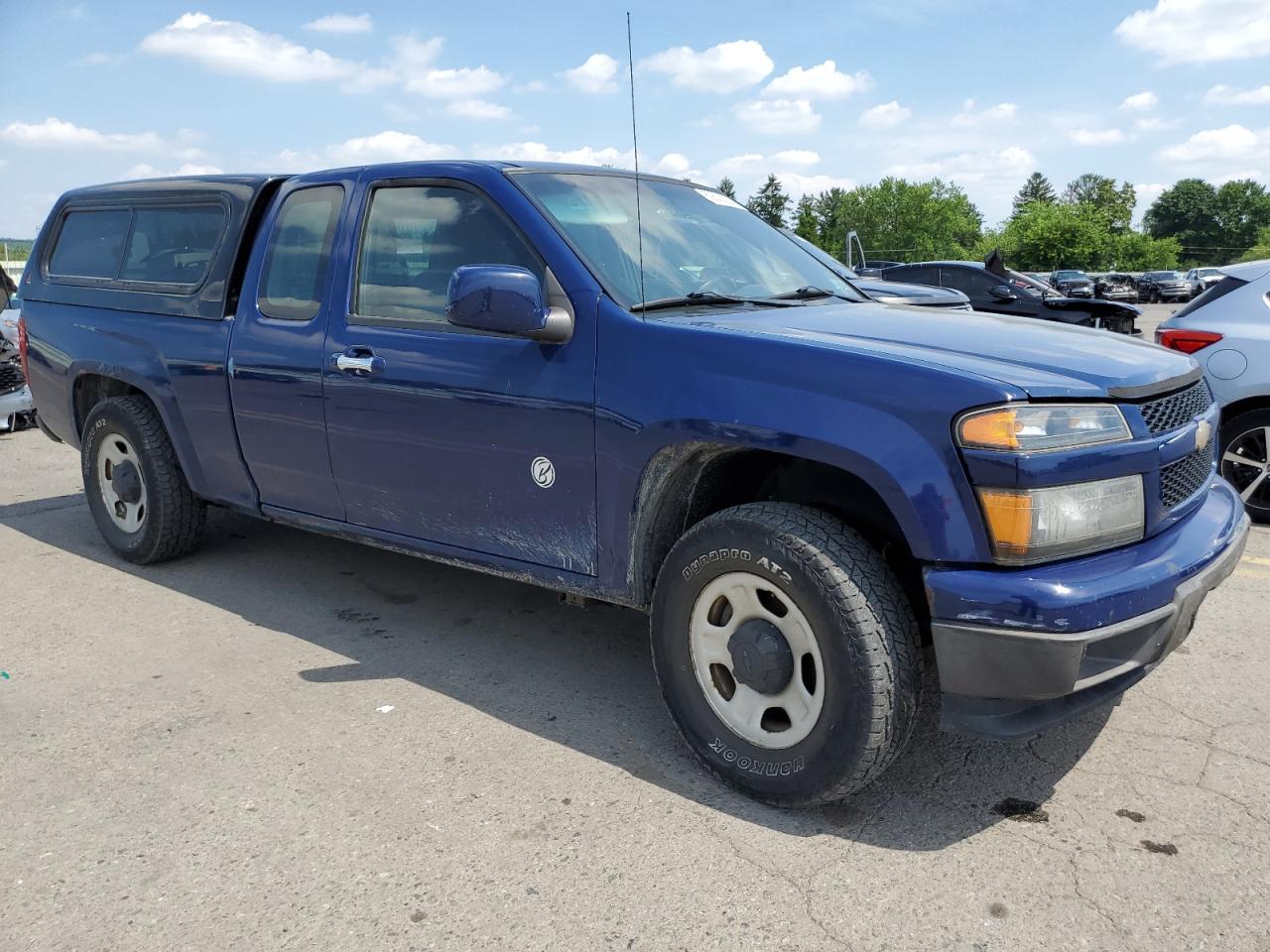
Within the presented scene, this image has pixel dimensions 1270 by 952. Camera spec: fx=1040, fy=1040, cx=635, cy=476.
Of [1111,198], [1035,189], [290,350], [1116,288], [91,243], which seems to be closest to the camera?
[290,350]

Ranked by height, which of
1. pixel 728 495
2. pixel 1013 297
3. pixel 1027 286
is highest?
pixel 1027 286

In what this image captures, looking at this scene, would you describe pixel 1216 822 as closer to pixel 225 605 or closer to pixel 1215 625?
pixel 1215 625

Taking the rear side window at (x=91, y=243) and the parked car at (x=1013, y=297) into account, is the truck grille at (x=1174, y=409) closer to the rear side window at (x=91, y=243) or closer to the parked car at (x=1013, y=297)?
the rear side window at (x=91, y=243)

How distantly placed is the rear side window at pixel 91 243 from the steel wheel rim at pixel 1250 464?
6.05 meters

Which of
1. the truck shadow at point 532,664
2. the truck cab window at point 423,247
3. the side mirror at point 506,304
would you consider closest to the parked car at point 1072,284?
the truck shadow at point 532,664

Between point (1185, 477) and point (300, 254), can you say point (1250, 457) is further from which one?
point (300, 254)

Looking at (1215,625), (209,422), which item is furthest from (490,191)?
(1215,625)

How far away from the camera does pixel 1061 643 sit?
2.41 metres

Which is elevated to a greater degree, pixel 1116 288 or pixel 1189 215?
pixel 1189 215

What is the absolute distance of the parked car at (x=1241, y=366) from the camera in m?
5.75

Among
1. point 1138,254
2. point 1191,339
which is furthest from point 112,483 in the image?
point 1138,254

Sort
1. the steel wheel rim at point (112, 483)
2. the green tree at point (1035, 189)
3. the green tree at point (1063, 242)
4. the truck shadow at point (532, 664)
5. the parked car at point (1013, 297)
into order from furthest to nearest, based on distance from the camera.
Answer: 1. the green tree at point (1035, 189)
2. the green tree at point (1063, 242)
3. the parked car at point (1013, 297)
4. the steel wheel rim at point (112, 483)
5. the truck shadow at point (532, 664)

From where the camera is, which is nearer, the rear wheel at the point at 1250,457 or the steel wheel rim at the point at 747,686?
the steel wheel rim at the point at 747,686

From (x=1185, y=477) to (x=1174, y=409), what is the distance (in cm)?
20
